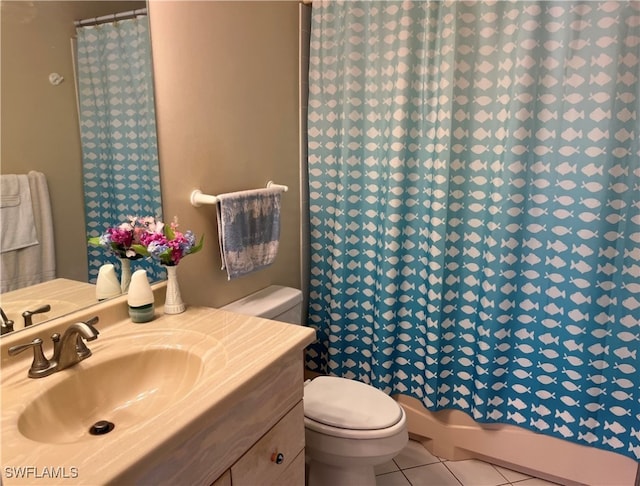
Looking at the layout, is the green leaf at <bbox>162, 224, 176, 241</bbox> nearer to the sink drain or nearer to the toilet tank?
the toilet tank

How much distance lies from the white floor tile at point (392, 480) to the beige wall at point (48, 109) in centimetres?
145

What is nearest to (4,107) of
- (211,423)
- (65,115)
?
(65,115)

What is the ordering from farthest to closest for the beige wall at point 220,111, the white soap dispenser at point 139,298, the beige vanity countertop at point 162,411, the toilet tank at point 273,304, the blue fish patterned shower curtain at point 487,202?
the toilet tank at point 273,304, the blue fish patterned shower curtain at point 487,202, the beige wall at point 220,111, the white soap dispenser at point 139,298, the beige vanity countertop at point 162,411

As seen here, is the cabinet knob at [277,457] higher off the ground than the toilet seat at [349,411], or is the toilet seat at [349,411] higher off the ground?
the cabinet knob at [277,457]

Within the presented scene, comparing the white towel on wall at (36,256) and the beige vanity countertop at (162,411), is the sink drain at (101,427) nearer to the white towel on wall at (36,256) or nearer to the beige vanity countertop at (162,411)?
the beige vanity countertop at (162,411)

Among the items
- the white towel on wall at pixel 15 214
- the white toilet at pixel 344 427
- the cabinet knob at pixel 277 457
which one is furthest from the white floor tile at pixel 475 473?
the white towel on wall at pixel 15 214

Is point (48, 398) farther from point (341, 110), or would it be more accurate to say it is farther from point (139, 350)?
point (341, 110)

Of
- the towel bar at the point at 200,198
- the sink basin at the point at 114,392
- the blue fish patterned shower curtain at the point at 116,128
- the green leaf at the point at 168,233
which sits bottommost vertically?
the sink basin at the point at 114,392

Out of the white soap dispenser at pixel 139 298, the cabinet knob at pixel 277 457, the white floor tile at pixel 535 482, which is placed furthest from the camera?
the white floor tile at pixel 535 482

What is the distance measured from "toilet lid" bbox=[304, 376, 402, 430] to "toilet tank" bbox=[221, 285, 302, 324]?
0.29 meters

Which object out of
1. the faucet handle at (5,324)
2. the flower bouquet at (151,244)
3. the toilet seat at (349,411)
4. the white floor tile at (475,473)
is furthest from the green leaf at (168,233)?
the white floor tile at (475,473)

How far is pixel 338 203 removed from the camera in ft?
6.84

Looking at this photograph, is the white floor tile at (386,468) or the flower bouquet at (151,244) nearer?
the flower bouquet at (151,244)

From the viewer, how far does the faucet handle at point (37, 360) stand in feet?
3.39
